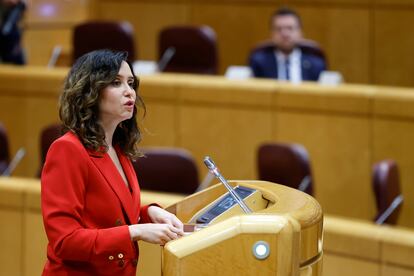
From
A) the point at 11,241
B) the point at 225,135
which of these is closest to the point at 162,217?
the point at 11,241

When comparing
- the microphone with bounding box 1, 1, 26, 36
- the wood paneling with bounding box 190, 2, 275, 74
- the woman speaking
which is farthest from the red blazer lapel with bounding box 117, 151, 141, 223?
the wood paneling with bounding box 190, 2, 275, 74

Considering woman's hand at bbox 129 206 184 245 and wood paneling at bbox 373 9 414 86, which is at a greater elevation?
woman's hand at bbox 129 206 184 245

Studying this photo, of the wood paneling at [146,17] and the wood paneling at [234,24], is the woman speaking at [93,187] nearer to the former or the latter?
the wood paneling at [234,24]

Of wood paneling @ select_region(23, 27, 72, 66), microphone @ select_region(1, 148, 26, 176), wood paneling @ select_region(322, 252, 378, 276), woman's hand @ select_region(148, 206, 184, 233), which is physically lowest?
microphone @ select_region(1, 148, 26, 176)

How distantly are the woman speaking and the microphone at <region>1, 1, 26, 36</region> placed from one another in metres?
4.74

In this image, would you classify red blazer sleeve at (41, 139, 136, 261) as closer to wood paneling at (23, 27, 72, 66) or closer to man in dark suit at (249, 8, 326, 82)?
man in dark suit at (249, 8, 326, 82)

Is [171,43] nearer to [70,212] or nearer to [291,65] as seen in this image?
[291,65]

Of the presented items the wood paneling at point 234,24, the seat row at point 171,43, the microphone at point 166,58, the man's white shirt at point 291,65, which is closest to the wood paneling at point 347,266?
the man's white shirt at point 291,65

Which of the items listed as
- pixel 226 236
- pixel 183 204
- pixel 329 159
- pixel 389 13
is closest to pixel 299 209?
pixel 226 236

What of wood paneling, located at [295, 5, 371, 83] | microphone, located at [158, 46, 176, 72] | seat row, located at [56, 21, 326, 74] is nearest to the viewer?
seat row, located at [56, 21, 326, 74]

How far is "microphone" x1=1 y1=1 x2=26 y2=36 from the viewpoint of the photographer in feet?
20.9

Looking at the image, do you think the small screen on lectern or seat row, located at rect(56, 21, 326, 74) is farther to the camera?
seat row, located at rect(56, 21, 326, 74)

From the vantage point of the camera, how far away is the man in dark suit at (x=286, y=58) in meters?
5.50

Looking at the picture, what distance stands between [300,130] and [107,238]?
10.4 feet
